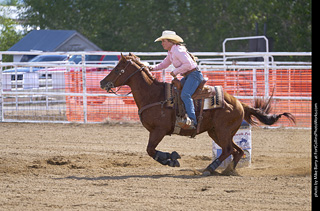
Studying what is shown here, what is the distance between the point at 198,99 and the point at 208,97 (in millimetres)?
145

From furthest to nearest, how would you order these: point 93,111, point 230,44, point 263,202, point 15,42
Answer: point 15,42, point 230,44, point 93,111, point 263,202

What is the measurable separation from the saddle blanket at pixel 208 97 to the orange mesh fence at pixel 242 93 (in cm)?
588

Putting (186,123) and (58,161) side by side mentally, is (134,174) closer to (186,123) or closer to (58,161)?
(186,123)

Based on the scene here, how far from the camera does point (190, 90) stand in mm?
8031

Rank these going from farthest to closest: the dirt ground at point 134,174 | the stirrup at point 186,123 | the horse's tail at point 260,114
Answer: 1. the horse's tail at point 260,114
2. the stirrup at point 186,123
3. the dirt ground at point 134,174

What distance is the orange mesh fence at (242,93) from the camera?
1425 cm

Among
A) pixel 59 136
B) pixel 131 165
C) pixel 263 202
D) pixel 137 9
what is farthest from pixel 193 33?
pixel 263 202

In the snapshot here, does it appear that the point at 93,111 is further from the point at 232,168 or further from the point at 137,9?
the point at 137,9

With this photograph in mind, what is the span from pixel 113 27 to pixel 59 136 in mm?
32949

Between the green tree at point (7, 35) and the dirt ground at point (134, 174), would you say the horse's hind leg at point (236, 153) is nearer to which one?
the dirt ground at point (134, 174)

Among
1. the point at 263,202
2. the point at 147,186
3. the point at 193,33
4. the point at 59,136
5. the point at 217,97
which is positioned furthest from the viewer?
the point at 193,33

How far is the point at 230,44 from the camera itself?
37.8 meters

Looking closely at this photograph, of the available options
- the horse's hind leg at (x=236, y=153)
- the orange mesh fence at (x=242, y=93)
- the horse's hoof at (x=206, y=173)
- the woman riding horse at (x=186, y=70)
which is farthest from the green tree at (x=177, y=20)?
the horse's hoof at (x=206, y=173)

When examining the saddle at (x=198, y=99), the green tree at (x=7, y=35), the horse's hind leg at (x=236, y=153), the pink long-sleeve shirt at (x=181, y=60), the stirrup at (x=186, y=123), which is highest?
the green tree at (x=7, y=35)
